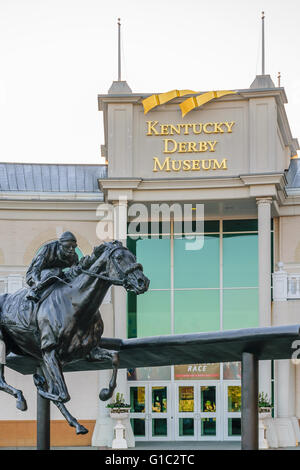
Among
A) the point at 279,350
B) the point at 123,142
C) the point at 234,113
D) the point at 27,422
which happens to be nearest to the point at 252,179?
the point at 234,113

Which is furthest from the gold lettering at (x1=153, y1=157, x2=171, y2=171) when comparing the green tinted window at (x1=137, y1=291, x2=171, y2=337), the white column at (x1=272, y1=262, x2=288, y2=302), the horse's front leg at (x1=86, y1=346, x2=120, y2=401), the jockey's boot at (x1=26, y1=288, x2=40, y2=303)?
the horse's front leg at (x1=86, y1=346, x2=120, y2=401)

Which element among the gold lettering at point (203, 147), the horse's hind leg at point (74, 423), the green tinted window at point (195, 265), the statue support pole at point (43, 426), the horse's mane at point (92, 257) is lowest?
the statue support pole at point (43, 426)

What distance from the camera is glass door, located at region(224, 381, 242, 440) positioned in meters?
29.2

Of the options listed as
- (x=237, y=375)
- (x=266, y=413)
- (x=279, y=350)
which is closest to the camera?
(x=279, y=350)

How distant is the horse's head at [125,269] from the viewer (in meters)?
8.57

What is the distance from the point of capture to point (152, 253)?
29.9 meters

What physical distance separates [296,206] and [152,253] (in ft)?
16.2

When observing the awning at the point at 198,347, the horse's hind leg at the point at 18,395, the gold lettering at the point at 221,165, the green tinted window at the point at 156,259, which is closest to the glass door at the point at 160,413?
the green tinted window at the point at 156,259

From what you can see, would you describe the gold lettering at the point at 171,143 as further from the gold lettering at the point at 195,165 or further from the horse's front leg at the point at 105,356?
the horse's front leg at the point at 105,356

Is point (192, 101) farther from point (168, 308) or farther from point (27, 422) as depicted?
point (27, 422)

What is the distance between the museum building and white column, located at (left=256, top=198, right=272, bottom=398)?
0.14 feet

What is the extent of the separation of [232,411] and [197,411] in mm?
1125

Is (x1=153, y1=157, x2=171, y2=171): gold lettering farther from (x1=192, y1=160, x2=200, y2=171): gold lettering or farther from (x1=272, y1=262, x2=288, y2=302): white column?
(x1=272, y1=262, x2=288, y2=302): white column

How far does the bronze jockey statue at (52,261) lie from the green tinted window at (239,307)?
19667mm
